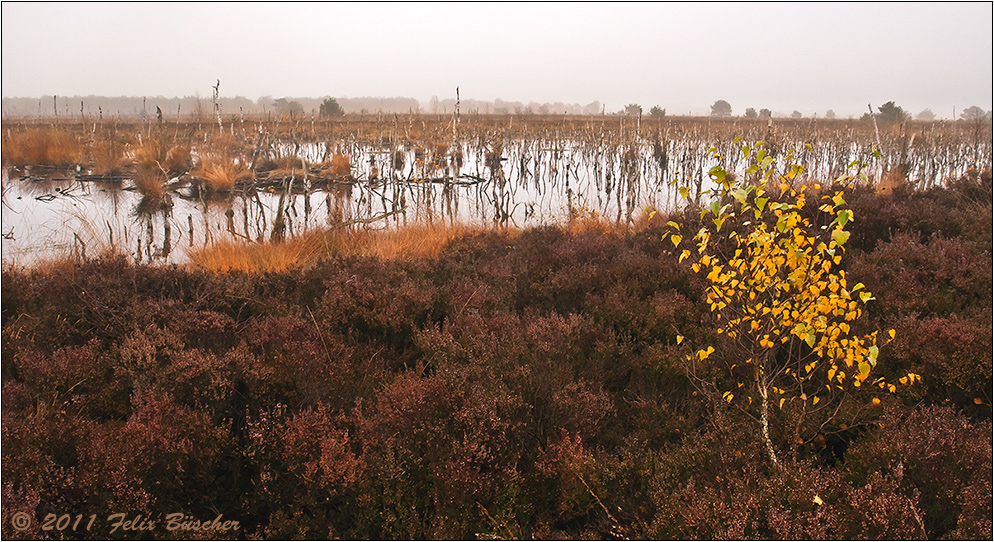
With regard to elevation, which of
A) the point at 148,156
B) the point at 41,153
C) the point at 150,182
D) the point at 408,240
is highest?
the point at 41,153

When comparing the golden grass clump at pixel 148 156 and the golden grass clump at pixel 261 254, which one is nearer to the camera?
the golden grass clump at pixel 261 254

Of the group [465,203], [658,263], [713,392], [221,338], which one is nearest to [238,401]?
[221,338]

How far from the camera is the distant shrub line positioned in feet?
8.32

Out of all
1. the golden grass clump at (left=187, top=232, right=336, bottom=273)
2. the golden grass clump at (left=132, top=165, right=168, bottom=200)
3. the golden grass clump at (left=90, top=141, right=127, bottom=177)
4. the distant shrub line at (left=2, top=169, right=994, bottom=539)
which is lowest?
the distant shrub line at (left=2, top=169, right=994, bottom=539)

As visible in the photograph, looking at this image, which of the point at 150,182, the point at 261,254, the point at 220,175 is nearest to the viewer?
the point at 261,254

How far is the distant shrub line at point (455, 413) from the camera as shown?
8.32 ft

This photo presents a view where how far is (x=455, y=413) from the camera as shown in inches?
120

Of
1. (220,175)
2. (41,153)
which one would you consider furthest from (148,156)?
(41,153)

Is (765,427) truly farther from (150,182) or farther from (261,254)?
(150,182)

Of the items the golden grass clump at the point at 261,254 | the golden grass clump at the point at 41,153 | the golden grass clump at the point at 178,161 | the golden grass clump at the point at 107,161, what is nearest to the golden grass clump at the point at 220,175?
the golden grass clump at the point at 178,161

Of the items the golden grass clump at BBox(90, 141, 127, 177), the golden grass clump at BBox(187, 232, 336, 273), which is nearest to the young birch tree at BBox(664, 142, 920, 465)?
the golden grass clump at BBox(187, 232, 336, 273)

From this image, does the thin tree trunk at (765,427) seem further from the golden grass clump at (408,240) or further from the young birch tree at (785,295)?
the golden grass clump at (408,240)

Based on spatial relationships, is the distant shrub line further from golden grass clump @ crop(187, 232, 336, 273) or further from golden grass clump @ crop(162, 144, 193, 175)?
golden grass clump @ crop(162, 144, 193, 175)

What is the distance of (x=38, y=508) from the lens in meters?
2.49
